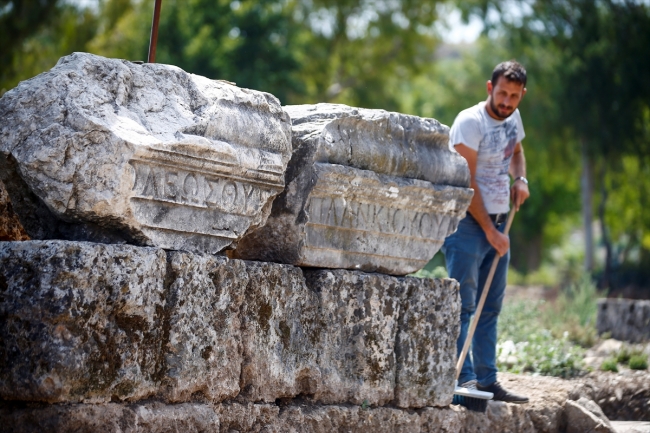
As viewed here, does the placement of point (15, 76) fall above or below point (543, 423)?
above

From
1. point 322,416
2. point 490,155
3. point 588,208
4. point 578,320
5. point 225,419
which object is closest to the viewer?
point 225,419

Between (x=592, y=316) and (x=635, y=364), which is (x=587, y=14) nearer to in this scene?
(x=592, y=316)

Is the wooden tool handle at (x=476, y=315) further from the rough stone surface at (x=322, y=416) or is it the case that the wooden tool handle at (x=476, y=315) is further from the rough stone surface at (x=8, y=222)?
the rough stone surface at (x=8, y=222)

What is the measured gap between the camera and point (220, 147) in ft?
9.73

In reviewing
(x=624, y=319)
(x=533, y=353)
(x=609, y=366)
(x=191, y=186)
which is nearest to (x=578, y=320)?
(x=624, y=319)

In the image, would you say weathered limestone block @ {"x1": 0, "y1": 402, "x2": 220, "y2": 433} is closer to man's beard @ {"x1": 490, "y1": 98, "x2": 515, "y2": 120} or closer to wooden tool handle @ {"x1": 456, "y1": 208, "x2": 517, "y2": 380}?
wooden tool handle @ {"x1": 456, "y1": 208, "x2": 517, "y2": 380}

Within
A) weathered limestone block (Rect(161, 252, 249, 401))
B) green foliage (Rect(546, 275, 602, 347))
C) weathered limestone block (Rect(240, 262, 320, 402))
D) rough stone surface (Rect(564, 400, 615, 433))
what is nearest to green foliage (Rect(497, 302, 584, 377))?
green foliage (Rect(546, 275, 602, 347))

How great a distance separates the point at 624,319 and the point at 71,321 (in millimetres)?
6937

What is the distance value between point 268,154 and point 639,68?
47.7 ft

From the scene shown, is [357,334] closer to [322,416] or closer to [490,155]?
[322,416]

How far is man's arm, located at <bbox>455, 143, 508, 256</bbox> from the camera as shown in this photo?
4.37 meters

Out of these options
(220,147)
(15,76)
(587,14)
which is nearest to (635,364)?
(220,147)

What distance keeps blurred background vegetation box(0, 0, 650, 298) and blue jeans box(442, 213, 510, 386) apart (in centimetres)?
796

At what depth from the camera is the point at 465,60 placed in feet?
86.2
